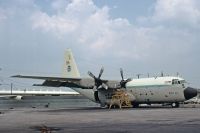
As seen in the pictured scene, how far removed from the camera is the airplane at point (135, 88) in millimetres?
47250

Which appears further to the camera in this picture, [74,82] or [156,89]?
[74,82]

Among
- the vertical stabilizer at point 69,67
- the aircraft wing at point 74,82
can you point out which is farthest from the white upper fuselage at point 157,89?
the vertical stabilizer at point 69,67

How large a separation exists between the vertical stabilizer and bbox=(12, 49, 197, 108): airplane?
2.17 feet

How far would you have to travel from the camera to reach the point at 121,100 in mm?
52031

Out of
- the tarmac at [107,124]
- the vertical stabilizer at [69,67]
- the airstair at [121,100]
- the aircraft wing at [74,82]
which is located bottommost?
the tarmac at [107,124]

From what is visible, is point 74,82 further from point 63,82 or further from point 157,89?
point 157,89

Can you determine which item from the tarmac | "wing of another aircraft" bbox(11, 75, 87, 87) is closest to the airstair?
"wing of another aircraft" bbox(11, 75, 87, 87)

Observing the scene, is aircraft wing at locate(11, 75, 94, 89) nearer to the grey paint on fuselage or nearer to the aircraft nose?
the grey paint on fuselage

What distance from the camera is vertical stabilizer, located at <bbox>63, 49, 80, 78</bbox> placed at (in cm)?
5975

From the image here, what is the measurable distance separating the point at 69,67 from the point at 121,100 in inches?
478

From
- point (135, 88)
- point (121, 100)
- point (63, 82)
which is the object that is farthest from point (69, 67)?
point (135, 88)

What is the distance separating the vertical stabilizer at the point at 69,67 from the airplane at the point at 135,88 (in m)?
0.66

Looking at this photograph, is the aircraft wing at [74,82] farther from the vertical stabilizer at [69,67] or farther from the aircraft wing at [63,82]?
the vertical stabilizer at [69,67]

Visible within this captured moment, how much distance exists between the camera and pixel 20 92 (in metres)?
145
